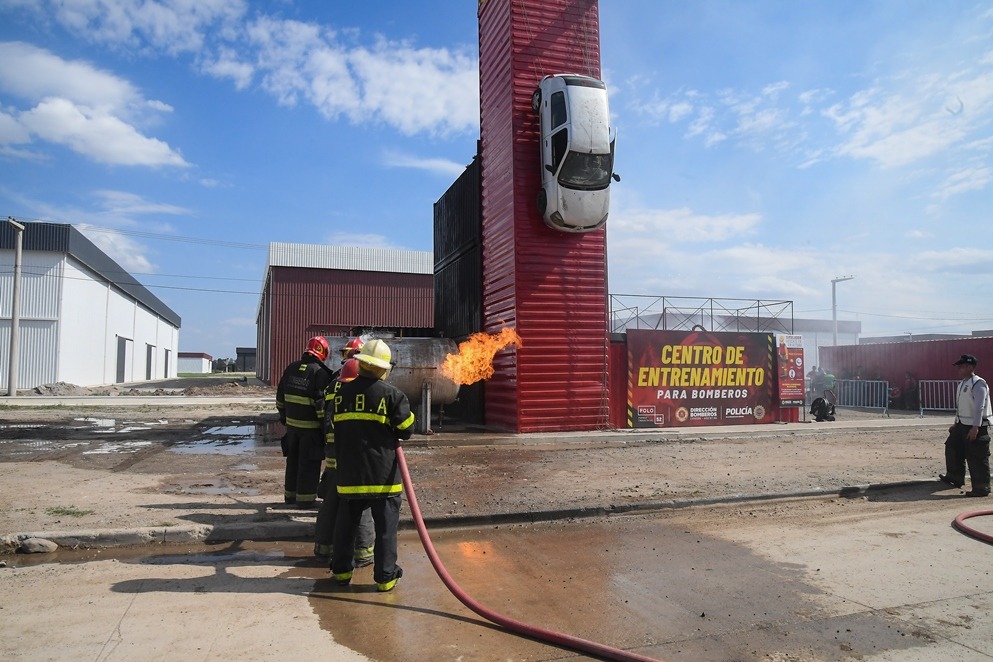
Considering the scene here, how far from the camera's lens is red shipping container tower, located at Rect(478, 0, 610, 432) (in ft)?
48.0

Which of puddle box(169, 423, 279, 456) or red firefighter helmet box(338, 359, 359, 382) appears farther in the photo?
puddle box(169, 423, 279, 456)

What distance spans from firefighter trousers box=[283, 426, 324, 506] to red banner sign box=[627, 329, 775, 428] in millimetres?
10274

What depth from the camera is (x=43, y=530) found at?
5.99 meters

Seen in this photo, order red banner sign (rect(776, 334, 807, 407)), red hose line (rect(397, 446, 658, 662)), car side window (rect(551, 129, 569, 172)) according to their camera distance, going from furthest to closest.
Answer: red banner sign (rect(776, 334, 807, 407)) < car side window (rect(551, 129, 569, 172)) < red hose line (rect(397, 446, 658, 662))

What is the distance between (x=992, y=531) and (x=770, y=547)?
2.62 metres

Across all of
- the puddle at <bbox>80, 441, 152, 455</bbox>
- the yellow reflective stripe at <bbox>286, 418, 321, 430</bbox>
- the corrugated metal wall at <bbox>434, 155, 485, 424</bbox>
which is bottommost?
the puddle at <bbox>80, 441, 152, 455</bbox>

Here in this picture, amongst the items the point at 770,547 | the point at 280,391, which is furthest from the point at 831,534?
the point at 280,391

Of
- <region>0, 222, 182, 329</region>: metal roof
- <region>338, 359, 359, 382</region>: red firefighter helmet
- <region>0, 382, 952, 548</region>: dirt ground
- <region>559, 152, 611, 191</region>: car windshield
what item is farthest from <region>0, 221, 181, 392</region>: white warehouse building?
<region>338, 359, 359, 382</region>: red firefighter helmet

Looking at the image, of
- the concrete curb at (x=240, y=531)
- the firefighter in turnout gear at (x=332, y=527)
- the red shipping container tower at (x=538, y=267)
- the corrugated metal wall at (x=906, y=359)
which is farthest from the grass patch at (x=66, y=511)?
the corrugated metal wall at (x=906, y=359)

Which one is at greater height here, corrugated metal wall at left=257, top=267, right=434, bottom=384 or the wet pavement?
corrugated metal wall at left=257, top=267, right=434, bottom=384

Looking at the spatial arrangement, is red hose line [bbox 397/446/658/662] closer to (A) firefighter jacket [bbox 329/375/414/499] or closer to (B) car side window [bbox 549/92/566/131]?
(A) firefighter jacket [bbox 329/375/414/499]

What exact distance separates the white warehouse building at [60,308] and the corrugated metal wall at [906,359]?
40.5m

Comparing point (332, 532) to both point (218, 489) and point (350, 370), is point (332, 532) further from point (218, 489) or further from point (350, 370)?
point (218, 489)

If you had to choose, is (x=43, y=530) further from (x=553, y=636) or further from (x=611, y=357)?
(x=611, y=357)
